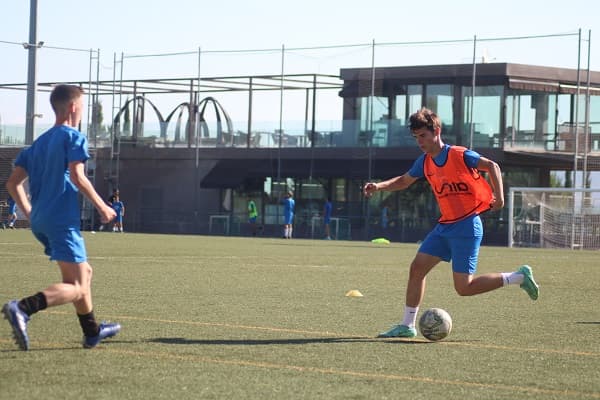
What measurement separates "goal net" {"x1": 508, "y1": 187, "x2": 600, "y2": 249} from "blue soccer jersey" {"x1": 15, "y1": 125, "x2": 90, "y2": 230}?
104 feet

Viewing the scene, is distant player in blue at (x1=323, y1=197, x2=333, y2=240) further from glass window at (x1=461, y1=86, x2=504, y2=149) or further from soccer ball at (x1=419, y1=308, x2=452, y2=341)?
soccer ball at (x1=419, y1=308, x2=452, y2=341)

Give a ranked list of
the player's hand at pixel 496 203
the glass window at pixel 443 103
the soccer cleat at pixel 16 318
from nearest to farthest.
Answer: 1. the soccer cleat at pixel 16 318
2. the player's hand at pixel 496 203
3. the glass window at pixel 443 103

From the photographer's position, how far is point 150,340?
29.8 feet

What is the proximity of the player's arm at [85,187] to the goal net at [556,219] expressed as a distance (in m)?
31.7

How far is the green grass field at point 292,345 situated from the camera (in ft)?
22.8

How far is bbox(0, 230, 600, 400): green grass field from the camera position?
6.96 m

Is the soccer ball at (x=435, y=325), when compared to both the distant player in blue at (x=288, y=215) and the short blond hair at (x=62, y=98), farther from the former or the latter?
the distant player in blue at (x=288, y=215)

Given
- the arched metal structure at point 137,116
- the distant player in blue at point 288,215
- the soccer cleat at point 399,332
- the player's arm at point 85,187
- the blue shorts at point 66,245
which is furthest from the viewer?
the arched metal structure at point 137,116

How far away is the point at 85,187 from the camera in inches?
309

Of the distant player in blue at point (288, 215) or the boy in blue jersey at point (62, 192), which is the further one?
the distant player in blue at point (288, 215)

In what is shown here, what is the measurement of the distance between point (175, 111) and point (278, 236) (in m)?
9.60

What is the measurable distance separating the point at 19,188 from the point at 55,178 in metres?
0.41

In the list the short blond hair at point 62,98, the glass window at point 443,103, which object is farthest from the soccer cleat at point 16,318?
the glass window at point 443,103

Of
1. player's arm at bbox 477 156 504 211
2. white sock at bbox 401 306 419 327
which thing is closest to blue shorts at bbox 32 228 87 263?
white sock at bbox 401 306 419 327
